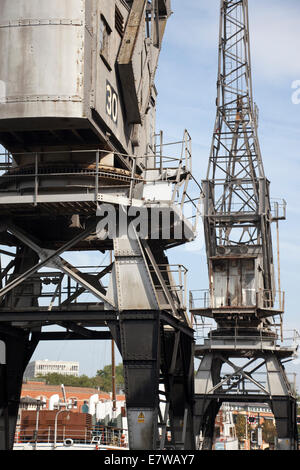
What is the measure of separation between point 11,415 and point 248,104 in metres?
38.7

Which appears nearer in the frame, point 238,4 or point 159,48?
point 159,48

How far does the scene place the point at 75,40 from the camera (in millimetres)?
20438

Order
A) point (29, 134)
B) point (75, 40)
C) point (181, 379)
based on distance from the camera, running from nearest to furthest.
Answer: point (75, 40) < point (29, 134) < point (181, 379)

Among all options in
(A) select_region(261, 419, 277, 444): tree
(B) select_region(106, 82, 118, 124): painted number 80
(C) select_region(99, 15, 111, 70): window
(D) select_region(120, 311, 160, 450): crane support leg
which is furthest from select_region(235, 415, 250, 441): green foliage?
(C) select_region(99, 15, 111, 70): window

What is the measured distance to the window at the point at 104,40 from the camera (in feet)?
71.6

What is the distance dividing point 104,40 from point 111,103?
197 cm

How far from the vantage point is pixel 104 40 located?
2208 cm

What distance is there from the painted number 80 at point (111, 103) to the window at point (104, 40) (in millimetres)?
727

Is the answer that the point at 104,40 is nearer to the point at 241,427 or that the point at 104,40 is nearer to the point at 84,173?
the point at 84,173

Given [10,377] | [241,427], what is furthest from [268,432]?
[10,377]

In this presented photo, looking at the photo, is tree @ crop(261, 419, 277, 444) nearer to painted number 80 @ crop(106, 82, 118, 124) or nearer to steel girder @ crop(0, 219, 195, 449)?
steel girder @ crop(0, 219, 195, 449)

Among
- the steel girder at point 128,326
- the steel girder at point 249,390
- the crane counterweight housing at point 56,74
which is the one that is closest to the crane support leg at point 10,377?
the steel girder at point 128,326
